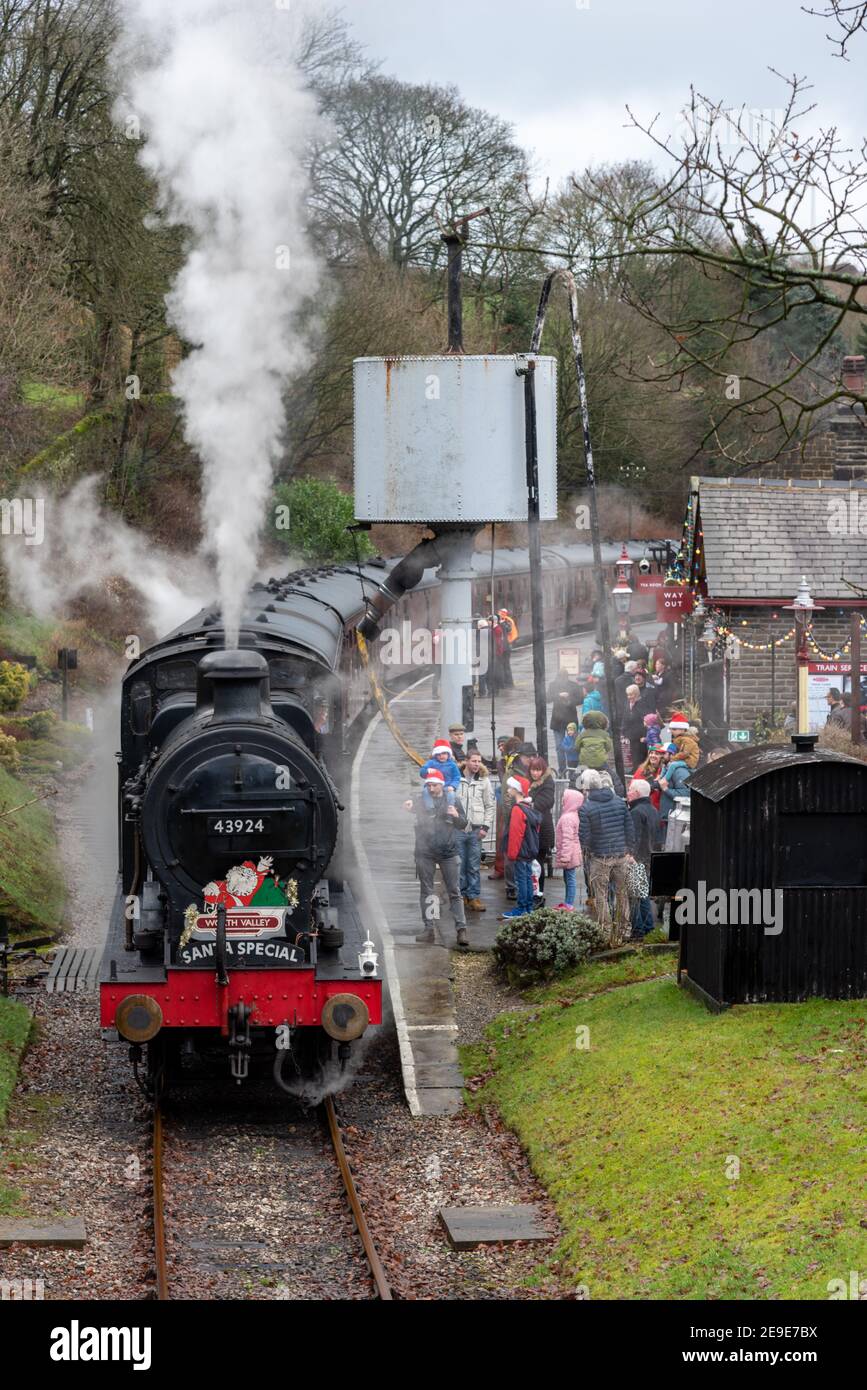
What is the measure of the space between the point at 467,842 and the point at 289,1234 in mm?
7142

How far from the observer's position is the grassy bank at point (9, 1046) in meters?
11.2

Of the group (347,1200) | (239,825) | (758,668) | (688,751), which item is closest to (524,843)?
(688,751)

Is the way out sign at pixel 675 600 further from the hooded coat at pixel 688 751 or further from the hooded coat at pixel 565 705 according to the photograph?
the hooded coat at pixel 688 751

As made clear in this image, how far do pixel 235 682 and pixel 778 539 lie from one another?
16.4m

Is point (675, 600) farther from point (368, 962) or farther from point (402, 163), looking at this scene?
point (402, 163)

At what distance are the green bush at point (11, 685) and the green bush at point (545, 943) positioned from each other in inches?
549

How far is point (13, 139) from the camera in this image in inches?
1164

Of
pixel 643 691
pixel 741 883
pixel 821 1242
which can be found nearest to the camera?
pixel 821 1242

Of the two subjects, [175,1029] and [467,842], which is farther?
[467,842]

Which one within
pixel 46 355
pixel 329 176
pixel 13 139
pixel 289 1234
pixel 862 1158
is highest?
pixel 329 176

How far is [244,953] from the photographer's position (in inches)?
442

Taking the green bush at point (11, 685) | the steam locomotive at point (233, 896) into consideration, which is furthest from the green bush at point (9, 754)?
the steam locomotive at point (233, 896)
